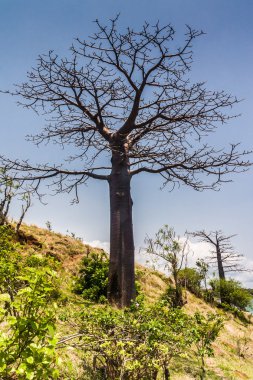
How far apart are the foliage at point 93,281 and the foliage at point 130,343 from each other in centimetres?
443

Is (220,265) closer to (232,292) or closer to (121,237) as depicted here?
(232,292)

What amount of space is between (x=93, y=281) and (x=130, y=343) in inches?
235

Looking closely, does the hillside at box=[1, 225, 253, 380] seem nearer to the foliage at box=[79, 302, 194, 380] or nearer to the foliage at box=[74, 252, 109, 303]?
the foliage at box=[74, 252, 109, 303]

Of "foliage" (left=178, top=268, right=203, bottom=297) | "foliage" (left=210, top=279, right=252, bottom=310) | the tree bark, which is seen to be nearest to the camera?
"foliage" (left=178, top=268, right=203, bottom=297)

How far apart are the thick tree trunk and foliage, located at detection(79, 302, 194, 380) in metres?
2.94

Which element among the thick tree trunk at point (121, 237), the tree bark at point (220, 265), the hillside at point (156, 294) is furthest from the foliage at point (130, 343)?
the tree bark at point (220, 265)

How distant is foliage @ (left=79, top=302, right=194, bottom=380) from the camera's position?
9.75 ft

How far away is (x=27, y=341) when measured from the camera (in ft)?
6.40

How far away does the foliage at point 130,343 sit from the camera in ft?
9.75

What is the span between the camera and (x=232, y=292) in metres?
16.0

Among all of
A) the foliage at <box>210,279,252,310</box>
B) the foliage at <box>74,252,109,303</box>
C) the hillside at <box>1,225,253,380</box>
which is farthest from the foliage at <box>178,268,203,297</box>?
the foliage at <box>74,252,109,303</box>

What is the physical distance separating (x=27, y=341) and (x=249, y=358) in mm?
7681

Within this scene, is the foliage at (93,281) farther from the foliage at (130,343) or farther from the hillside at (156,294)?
the foliage at (130,343)

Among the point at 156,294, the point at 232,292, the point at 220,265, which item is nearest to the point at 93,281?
the point at 156,294
